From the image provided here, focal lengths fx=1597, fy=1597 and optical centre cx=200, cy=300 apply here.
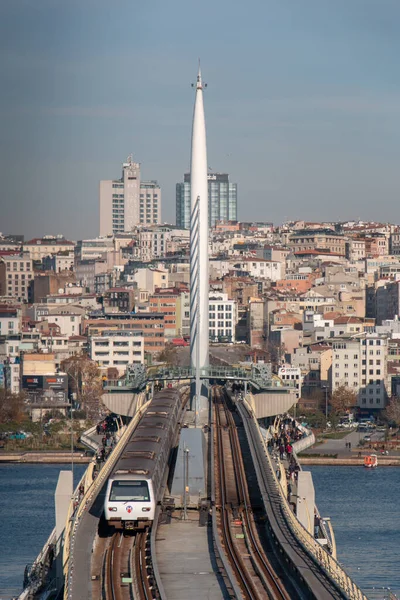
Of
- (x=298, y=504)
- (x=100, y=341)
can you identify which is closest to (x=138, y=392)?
(x=298, y=504)

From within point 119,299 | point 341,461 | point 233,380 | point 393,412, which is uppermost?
point 119,299

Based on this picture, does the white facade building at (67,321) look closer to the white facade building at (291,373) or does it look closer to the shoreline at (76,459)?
the white facade building at (291,373)

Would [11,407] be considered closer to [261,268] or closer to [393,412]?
[393,412]

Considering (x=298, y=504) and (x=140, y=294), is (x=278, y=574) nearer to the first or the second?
(x=298, y=504)

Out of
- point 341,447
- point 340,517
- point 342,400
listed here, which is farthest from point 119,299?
point 340,517

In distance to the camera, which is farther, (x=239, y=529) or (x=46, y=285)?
(x=46, y=285)
